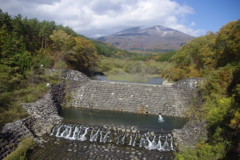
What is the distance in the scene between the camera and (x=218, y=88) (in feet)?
41.3

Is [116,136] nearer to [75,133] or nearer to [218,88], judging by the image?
[75,133]

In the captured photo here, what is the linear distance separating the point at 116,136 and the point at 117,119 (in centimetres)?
326

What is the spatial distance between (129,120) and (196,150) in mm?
5773

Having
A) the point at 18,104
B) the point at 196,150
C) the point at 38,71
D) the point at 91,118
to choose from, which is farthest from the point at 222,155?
the point at 38,71

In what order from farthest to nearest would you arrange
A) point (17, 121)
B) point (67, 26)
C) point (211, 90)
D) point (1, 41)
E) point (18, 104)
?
point (67, 26) → point (1, 41) → point (211, 90) → point (18, 104) → point (17, 121)

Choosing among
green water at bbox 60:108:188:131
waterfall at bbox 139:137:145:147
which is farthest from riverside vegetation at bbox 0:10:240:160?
green water at bbox 60:108:188:131

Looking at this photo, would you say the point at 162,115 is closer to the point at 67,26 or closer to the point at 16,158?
the point at 16,158

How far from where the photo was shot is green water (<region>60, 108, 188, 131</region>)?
12.5 meters

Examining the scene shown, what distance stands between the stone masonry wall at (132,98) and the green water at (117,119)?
0.73 metres

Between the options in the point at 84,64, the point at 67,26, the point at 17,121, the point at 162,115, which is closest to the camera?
the point at 17,121

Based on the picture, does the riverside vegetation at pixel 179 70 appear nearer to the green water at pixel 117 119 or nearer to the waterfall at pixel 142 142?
the waterfall at pixel 142 142

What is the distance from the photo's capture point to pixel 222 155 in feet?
24.0

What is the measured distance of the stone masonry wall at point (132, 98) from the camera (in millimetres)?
15242

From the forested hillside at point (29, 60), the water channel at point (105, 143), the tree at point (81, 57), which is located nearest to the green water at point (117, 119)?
the water channel at point (105, 143)
